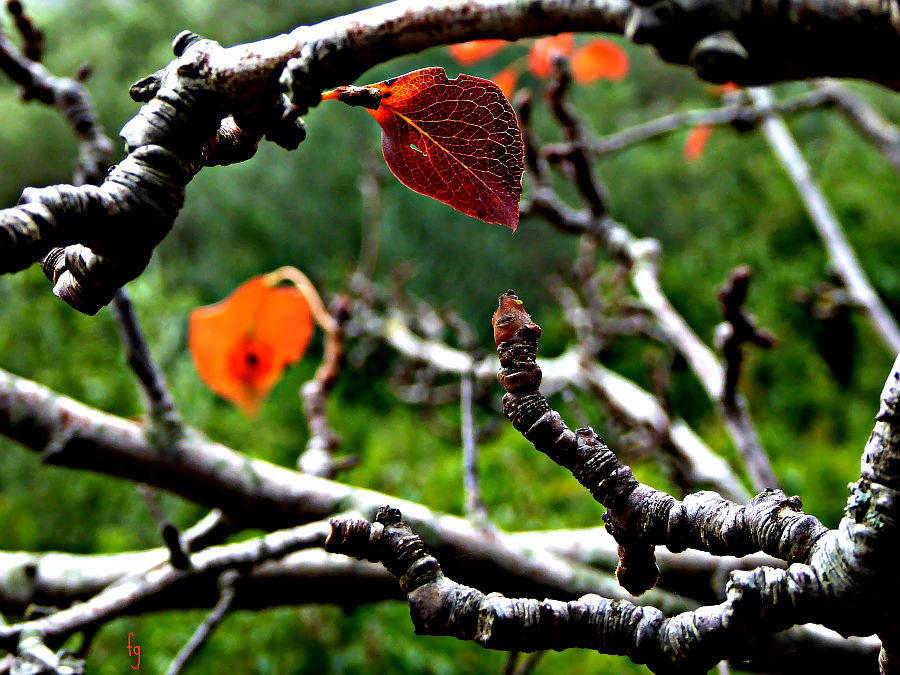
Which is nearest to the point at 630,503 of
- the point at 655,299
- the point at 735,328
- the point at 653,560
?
the point at 653,560

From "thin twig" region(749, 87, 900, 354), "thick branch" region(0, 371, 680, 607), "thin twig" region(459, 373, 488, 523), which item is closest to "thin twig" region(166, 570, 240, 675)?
"thick branch" region(0, 371, 680, 607)

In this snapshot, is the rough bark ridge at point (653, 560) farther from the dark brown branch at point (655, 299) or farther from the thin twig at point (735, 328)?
the dark brown branch at point (655, 299)

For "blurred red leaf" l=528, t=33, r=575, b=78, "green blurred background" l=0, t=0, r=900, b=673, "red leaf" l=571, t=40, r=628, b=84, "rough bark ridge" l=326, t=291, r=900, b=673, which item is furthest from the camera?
"green blurred background" l=0, t=0, r=900, b=673

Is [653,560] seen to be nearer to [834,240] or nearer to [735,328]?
[735,328]

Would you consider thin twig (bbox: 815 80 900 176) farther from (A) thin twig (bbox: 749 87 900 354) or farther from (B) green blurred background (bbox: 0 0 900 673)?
(B) green blurred background (bbox: 0 0 900 673)

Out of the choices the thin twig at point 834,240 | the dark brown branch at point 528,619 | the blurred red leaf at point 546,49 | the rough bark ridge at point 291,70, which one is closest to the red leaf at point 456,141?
the rough bark ridge at point 291,70

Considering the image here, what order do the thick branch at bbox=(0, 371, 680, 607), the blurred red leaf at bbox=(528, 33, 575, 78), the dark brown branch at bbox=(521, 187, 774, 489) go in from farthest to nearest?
the blurred red leaf at bbox=(528, 33, 575, 78), the dark brown branch at bbox=(521, 187, 774, 489), the thick branch at bbox=(0, 371, 680, 607)
